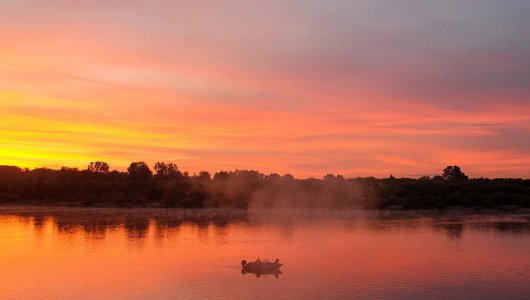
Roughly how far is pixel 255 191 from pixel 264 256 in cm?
6681

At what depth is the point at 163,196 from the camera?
11131 cm

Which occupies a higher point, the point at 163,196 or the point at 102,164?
the point at 102,164

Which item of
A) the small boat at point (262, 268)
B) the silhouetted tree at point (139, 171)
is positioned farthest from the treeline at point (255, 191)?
the small boat at point (262, 268)

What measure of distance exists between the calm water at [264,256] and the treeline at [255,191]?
32.5 m

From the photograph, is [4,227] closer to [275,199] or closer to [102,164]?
[275,199]

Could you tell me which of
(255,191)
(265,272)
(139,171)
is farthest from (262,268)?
(139,171)

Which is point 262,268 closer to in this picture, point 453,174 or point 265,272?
point 265,272

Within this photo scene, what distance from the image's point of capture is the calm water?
96.6 ft

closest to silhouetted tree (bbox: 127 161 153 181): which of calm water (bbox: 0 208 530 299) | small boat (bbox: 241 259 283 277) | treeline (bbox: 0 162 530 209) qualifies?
treeline (bbox: 0 162 530 209)

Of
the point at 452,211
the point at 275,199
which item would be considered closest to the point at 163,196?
the point at 275,199

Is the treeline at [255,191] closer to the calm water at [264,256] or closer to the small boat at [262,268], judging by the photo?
the calm water at [264,256]

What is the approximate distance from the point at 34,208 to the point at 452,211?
7518 centimetres

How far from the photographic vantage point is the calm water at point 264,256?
2945cm

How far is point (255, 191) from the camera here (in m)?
109
